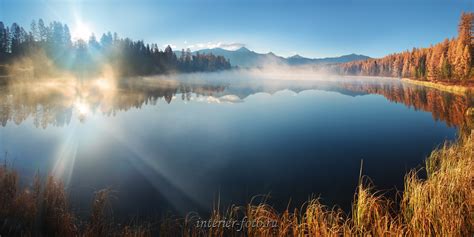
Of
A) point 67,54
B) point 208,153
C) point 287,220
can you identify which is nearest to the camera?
point 287,220

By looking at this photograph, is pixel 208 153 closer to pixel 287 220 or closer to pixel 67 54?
pixel 287 220

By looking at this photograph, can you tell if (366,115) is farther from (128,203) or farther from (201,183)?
(128,203)

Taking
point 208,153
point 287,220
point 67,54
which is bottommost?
point 208,153

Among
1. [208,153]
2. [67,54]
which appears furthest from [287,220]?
[67,54]

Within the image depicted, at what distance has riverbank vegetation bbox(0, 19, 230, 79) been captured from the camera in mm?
69562

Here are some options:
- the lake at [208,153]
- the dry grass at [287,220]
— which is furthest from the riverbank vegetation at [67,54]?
the dry grass at [287,220]

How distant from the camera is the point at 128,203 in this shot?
10.0 metres

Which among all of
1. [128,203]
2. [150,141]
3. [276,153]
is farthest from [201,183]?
[150,141]

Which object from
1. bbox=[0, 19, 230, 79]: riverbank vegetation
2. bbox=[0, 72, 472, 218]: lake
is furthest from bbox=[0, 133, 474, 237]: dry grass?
→ bbox=[0, 19, 230, 79]: riverbank vegetation

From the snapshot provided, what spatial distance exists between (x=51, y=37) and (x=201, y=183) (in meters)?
91.7

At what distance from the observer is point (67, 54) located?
82.2m

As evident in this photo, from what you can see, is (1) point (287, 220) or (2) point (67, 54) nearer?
(1) point (287, 220)

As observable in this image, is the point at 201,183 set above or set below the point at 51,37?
below

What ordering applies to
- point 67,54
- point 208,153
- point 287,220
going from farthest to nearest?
point 67,54, point 208,153, point 287,220
